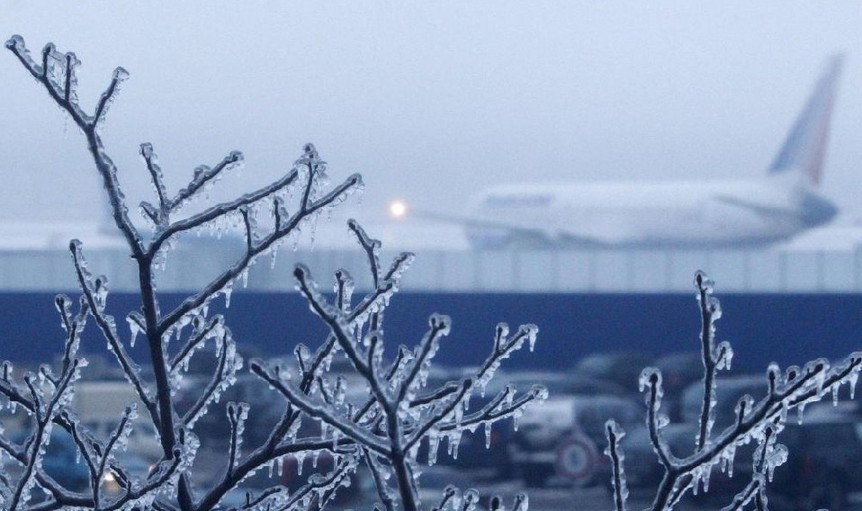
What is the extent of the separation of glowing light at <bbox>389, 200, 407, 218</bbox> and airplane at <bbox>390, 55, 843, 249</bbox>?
0.08ft

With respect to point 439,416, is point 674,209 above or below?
above

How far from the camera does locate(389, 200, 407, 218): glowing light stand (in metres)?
21.5

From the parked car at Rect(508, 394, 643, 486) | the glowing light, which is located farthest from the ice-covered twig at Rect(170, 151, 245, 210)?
the glowing light

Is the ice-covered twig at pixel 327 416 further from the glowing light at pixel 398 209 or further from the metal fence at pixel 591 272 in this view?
the glowing light at pixel 398 209

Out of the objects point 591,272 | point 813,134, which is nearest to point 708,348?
point 591,272

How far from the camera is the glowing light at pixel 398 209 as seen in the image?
21.5 meters

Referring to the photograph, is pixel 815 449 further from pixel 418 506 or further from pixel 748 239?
pixel 748 239

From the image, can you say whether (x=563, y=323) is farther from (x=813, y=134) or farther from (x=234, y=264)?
(x=813, y=134)

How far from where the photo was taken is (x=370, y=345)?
1483mm

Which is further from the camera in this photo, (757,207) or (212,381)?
(757,207)

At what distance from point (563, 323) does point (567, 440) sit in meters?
3.23

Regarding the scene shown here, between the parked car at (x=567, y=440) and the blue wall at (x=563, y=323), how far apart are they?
1.54m

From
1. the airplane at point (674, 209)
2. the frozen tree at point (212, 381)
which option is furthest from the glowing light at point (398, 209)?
the frozen tree at point (212, 381)

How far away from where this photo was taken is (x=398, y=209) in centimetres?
2155
